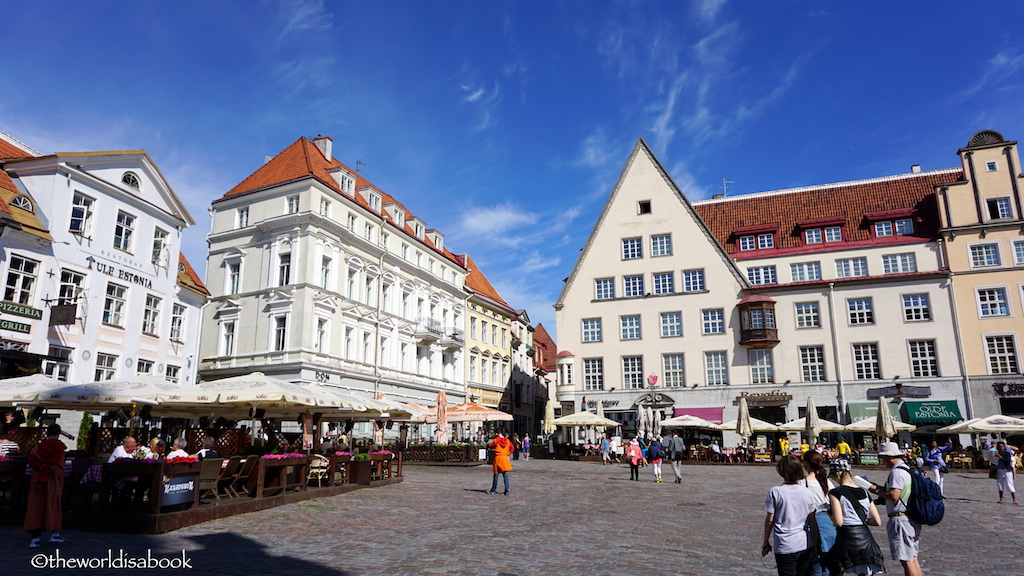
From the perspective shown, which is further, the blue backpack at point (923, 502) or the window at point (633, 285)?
the window at point (633, 285)

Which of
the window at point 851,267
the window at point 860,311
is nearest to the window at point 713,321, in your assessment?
the window at point 860,311

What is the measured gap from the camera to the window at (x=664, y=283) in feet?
147

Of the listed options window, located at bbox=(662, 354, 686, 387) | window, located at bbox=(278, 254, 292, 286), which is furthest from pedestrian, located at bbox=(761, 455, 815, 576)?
window, located at bbox=(662, 354, 686, 387)

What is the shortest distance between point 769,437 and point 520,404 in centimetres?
2497

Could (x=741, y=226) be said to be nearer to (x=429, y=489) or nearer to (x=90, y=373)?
(x=429, y=489)

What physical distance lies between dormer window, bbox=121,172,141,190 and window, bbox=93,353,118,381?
21.7ft

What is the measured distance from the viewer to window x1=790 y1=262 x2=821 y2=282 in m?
43.2

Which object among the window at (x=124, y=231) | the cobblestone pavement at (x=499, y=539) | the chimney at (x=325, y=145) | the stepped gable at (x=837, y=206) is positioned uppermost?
the chimney at (x=325, y=145)

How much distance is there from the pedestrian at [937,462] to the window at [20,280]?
24.5m

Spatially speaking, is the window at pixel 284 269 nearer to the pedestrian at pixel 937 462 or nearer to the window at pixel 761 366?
the window at pixel 761 366

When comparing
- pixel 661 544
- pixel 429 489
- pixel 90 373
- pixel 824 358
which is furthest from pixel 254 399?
pixel 824 358

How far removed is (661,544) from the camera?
32.9ft

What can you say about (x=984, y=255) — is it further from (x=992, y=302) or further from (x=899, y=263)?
(x=899, y=263)

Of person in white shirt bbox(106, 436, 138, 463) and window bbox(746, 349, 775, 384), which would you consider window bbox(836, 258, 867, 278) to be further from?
person in white shirt bbox(106, 436, 138, 463)
